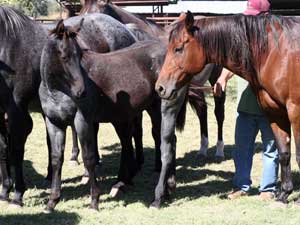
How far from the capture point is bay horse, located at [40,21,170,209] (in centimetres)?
441

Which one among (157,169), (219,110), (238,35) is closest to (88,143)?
(238,35)

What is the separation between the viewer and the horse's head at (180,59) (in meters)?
4.56

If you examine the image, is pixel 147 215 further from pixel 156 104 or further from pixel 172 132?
pixel 156 104

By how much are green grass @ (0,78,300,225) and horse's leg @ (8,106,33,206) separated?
0.17 meters

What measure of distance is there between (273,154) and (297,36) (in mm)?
1348

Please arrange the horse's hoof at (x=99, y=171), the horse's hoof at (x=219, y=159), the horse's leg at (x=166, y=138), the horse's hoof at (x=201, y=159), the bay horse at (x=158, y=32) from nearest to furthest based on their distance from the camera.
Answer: the horse's leg at (x=166, y=138), the horse's hoof at (x=99, y=171), the bay horse at (x=158, y=32), the horse's hoof at (x=201, y=159), the horse's hoof at (x=219, y=159)

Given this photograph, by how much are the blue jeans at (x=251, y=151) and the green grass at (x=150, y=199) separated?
0.22 metres

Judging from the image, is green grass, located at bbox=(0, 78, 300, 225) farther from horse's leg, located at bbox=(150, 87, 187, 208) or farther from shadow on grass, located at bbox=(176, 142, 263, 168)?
horse's leg, located at bbox=(150, 87, 187, 208)

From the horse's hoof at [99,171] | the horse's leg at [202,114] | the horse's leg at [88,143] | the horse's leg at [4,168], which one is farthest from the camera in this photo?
the horse's leg at [202,114]

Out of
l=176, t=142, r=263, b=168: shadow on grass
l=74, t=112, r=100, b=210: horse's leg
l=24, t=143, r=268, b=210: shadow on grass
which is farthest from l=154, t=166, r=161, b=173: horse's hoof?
l=74, t=112, r=100, b=210: horse's leg

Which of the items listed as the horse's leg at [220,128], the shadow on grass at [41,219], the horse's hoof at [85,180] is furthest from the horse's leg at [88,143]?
the horse's leg at [220,128]

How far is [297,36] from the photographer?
468 cm

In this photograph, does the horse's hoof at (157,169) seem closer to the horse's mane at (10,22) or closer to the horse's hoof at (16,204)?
the horse's hoof at (16,204)

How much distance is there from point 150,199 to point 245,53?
1.89m
